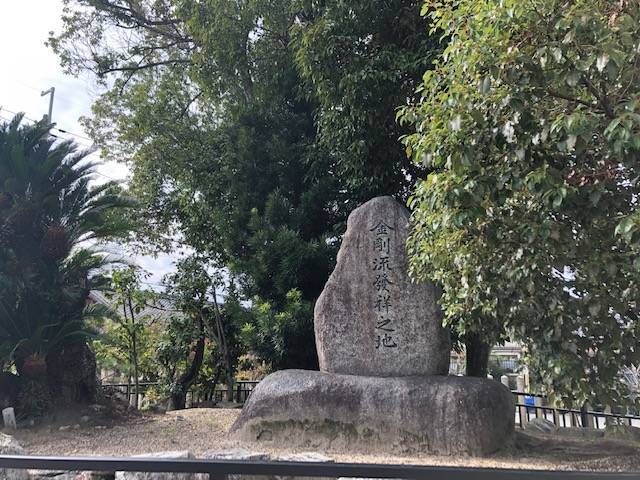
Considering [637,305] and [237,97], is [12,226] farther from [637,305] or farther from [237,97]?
[637,305]

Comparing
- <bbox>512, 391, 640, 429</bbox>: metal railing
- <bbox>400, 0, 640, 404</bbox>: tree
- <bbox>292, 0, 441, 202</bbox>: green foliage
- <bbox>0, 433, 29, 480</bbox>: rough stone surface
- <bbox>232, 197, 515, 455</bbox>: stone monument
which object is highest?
<bbox>292, 0, 441, 202</bbox>: green foliage

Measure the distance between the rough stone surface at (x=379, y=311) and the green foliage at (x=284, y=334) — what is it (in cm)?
145

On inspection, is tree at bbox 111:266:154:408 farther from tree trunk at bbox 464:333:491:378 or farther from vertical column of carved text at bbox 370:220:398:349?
tree trunk at bbox 464:333:491:378

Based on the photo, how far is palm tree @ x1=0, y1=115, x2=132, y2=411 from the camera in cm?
777

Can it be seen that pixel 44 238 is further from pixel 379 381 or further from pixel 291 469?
pixel 291 469

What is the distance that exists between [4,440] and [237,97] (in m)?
7.95

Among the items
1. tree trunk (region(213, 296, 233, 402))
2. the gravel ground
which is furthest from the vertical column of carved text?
tree trunk (region(213, 296, 233, 402))

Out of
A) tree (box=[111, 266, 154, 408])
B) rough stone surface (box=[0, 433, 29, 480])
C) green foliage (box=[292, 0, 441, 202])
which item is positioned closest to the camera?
rough stone surface (box=[0, 433, 29, 480])

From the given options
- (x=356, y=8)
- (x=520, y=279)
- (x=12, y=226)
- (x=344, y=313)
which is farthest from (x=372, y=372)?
(x=12, y=226)

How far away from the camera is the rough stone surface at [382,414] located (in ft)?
18.7

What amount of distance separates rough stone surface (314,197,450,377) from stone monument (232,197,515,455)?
13 millimetres

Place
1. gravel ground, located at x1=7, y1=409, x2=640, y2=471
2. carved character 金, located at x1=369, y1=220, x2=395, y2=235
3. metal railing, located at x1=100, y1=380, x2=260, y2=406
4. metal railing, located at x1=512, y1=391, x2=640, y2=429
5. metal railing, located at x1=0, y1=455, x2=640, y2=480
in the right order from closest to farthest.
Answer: metal railing, located at x1=0, y1=455, x2=640, y2=480, gravel ground, located at x1=7, y1=409, x2=640, y2=471, carved character 金, located at x1=369, y1=220, x2=395, y2=235, metal railing, located at x1=512, y1=391, x2=640, y2=429, metal railing, located at x1=100, y1=380, x2=260, y2=406

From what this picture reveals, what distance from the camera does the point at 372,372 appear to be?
662 centimetres

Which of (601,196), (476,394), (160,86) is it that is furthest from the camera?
(160,86)
